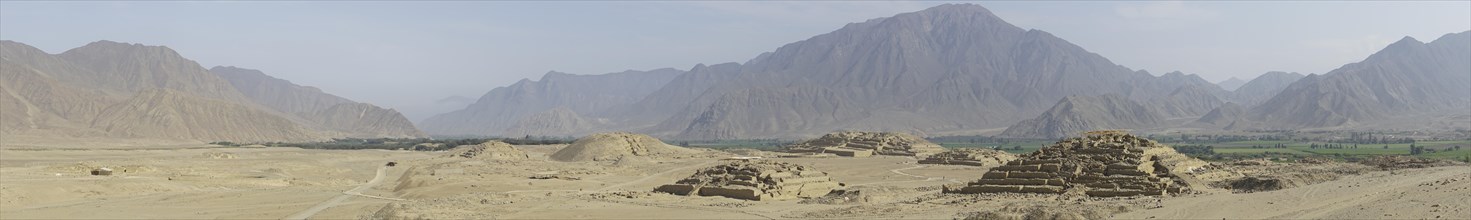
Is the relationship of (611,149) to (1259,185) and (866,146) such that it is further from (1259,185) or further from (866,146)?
(1259,185)

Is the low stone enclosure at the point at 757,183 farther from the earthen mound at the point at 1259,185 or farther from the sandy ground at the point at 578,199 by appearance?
the earthen mound at the point at 1259,185

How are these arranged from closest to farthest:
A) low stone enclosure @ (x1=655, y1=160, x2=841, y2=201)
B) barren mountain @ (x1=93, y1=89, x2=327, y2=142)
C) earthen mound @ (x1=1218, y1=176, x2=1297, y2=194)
Result: earthen mound @ (x1=1218, y1=176, x2=1297, y2=194) < low stone enclosure @ (x1=655, y1=160, x2=841, y2=201) < barren mountain @ (x1=93, y1=89, x2=327, y2=142)

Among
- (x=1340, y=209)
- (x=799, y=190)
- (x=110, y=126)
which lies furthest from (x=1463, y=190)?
(x=110, y=126)

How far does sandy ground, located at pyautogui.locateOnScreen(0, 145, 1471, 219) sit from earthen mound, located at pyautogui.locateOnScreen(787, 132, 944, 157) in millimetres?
28581

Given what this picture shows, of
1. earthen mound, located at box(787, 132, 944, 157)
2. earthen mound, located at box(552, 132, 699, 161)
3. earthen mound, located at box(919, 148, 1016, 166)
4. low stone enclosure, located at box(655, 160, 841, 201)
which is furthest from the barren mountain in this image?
low stone enclosure, located at box(655, 160, 841, 201)

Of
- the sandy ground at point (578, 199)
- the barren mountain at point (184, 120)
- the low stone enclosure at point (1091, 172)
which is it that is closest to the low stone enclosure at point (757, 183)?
the sandy ground at point (578, 199)

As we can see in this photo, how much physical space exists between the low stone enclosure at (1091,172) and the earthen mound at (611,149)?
51.4 m

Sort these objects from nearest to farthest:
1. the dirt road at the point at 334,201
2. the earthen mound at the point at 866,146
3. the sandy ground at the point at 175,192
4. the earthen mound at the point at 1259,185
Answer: the earthen mound at the point at 1259,185
the dirt road at the point at 334,201
the sandy ground at the point at 175,192
the earthen mound at the point at 866,146

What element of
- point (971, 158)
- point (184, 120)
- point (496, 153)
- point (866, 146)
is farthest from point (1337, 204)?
point (184, 120)

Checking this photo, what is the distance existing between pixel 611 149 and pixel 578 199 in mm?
50068

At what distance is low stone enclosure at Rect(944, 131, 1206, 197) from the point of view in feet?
105

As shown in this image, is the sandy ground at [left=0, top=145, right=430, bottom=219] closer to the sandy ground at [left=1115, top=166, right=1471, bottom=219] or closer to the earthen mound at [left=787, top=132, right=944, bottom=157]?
the sandy ground at [left=1115, top=166, right=1471, bottom=219]

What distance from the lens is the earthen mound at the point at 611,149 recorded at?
85875 millimetres

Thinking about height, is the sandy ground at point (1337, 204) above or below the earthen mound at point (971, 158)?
below
